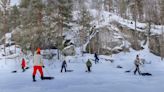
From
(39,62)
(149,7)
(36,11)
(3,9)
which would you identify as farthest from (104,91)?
(149,7)

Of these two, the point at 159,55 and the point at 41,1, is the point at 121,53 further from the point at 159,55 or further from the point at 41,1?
the point at 41,1

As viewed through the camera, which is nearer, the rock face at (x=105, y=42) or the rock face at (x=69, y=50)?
the rock face at (x=69, y=50)

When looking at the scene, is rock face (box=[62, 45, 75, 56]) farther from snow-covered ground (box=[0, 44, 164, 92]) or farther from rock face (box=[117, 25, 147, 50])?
snow-covered ground (box=[0, 44, 164, 92])

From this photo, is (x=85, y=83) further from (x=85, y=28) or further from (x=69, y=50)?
(x=85, y=28)

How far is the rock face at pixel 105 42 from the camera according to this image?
175ft

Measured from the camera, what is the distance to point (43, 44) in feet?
177

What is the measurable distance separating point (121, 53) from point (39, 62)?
37.6 metres

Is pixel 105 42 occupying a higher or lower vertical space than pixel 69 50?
higher

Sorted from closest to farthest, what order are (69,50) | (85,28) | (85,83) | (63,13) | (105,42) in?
(85,83)
(63,13)
(69,50)
(105,42)
(85,28)

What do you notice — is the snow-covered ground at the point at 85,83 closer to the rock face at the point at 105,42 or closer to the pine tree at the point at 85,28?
the rock face at the point at 105,42

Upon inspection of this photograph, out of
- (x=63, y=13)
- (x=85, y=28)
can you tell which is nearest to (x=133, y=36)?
(x=85, y=28)

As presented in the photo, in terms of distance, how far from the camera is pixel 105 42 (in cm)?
5478

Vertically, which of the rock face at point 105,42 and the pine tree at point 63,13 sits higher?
the pine tree at point 63,13

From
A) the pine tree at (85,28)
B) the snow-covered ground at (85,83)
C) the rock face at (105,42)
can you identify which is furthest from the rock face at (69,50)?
the snow-covered ground at (85,83)
